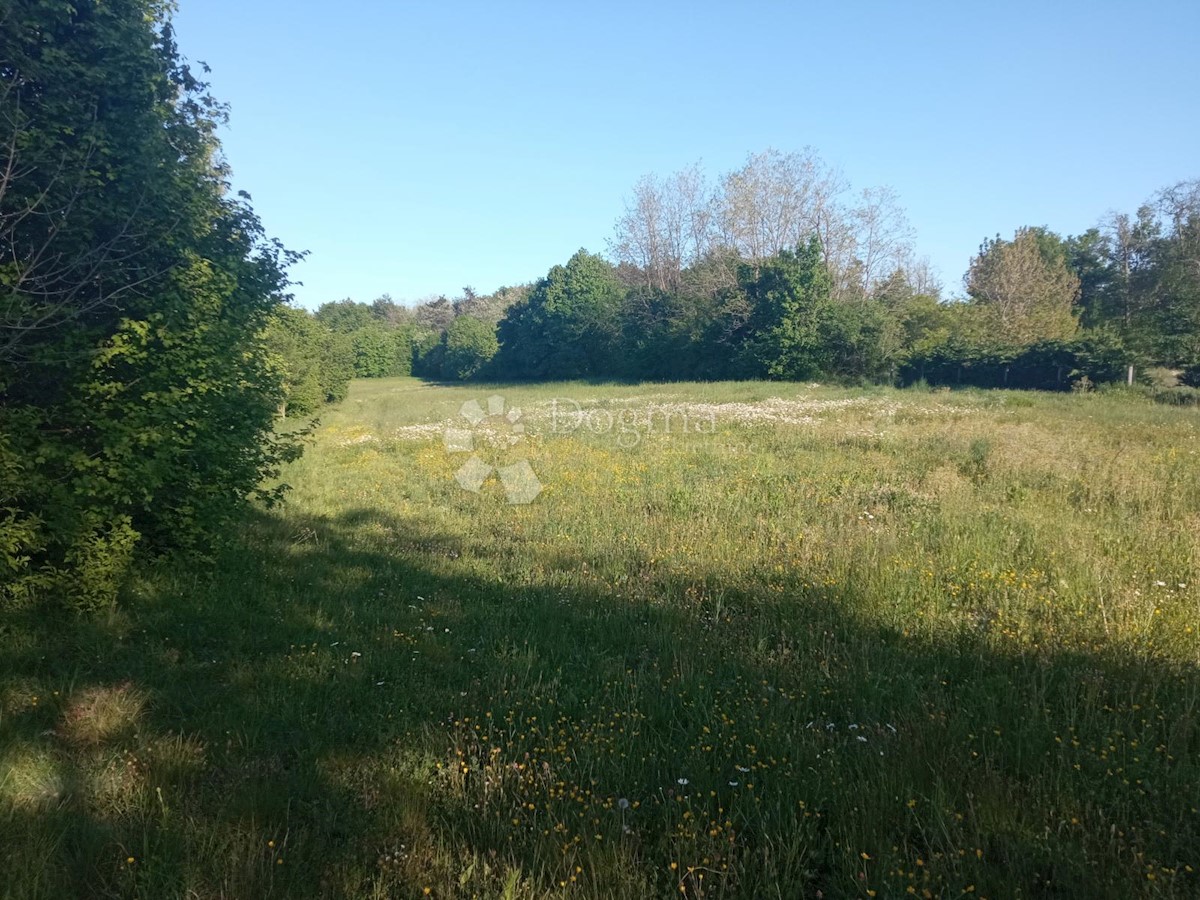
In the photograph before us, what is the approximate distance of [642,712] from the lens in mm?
3949

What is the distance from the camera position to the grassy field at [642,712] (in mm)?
2723

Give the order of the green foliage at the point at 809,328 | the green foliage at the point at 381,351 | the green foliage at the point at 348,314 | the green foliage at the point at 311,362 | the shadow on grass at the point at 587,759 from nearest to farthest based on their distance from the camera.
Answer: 1. the shadow on grass at the point at 587,759
2. the green foliage at the point at 311,362
3. the green foliage at the point at 809,328
4. the green foliage at the point at 381,351
5. the green foliage at the point at 348,314

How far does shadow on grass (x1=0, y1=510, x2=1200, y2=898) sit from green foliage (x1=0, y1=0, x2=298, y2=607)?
910 millimetres

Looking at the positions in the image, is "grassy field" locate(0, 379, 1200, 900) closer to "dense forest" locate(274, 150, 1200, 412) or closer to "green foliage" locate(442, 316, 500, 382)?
"dense forest" locate(274, 150, 1200, 412)

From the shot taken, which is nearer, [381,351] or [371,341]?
[371,341]

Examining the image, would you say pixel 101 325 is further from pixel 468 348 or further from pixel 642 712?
pixel 468 348

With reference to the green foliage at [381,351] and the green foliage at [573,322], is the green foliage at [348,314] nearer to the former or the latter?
the green foliage at [381,351]

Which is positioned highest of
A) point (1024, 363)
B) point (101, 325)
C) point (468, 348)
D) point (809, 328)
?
point (468, 348)

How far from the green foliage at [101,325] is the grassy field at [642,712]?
0.68 m

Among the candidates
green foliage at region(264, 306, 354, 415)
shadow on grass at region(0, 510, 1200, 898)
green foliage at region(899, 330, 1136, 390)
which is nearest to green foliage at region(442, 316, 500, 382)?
green foliage at region(264, 306, 354, 415)

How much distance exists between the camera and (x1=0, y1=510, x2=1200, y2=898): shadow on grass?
2.69 metres

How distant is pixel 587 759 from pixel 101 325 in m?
5.65

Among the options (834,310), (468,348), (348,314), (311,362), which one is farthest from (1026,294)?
(348,314)

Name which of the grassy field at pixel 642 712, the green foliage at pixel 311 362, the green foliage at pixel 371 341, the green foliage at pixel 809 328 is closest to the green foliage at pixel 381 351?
the green foliage at pixel 371 341
